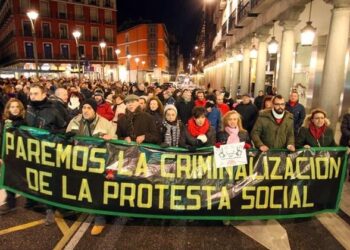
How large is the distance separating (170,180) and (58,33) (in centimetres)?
5575

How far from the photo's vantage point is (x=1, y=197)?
547cm

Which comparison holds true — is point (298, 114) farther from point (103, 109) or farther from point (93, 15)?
point (93, 15)

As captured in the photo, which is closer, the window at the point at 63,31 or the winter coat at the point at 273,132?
the winter coat at the point at 273,132

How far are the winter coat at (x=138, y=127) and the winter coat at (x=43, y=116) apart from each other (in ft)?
3.09

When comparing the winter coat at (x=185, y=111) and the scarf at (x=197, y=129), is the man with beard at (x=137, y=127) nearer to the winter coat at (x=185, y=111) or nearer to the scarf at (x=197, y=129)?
the scarf at (x=197, y=129)

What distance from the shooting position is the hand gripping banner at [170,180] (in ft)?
14.4

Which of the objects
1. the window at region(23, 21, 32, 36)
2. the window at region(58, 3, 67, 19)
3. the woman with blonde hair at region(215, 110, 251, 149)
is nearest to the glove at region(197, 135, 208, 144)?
the woman with blonde hair at region(215, 110, 251, 149)

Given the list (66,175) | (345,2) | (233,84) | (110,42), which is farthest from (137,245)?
(110,42)

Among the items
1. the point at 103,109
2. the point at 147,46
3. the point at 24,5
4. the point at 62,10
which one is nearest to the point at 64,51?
the point at 62,10

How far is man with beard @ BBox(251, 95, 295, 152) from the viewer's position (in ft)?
16.4

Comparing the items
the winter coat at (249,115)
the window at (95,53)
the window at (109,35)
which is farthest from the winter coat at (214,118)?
the window at (109,35)

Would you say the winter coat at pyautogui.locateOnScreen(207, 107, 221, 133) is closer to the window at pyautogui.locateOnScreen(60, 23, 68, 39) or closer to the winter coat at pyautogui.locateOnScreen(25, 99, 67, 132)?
the winter coat at pyautogui.locateOnScreen(25, 99, 67, 132)

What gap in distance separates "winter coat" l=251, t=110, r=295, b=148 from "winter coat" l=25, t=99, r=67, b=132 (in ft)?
10.2

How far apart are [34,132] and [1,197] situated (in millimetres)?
1667
